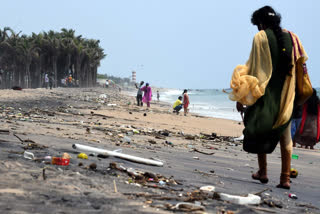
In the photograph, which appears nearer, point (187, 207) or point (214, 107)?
point (187, 207)

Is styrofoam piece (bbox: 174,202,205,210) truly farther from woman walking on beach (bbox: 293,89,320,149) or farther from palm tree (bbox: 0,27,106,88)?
palm tree (bbox: 0,27,106,88)

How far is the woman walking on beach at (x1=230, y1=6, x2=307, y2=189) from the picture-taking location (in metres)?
4.12

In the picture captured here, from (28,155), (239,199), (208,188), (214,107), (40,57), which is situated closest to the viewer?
(239,199)

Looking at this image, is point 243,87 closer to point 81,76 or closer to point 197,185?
point 197,185

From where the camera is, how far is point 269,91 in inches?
165

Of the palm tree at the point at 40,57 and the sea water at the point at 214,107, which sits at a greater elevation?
the palm tree at the point at 40,57

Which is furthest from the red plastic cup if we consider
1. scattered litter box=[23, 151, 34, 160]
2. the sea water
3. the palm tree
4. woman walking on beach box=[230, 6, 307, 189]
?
the palm tree

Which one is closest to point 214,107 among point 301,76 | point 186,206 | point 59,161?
point 301,76

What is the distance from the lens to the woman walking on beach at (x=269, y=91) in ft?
13.5

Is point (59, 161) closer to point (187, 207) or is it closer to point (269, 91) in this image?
point (187, 207)

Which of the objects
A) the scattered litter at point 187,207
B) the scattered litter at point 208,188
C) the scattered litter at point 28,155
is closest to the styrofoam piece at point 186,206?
the scattered litter at point 187,207

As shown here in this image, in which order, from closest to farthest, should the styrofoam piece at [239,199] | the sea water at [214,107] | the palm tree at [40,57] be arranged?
the styrofoam piece at [239,199] → the sea water at [214,107] → the palm tree at [40,57]

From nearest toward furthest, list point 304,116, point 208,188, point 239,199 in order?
point 239,199 < point 208,188 < point 304,116

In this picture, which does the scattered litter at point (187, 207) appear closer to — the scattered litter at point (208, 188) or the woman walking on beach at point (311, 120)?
the scattered litter at point (208, 188)
